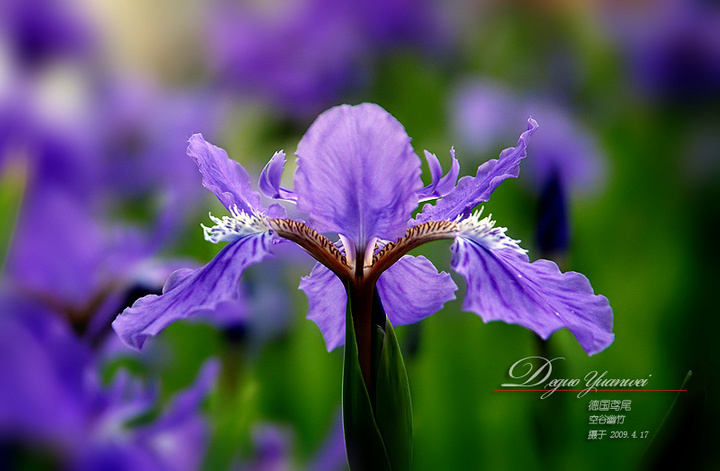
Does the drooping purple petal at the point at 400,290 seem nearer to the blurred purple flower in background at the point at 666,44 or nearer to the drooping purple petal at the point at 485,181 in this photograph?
the drooping purple petal at the point at 485,181

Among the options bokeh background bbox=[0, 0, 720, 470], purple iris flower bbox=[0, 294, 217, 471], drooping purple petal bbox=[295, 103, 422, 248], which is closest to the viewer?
drooping purple petal bbox=[295, 103, 422, 248]

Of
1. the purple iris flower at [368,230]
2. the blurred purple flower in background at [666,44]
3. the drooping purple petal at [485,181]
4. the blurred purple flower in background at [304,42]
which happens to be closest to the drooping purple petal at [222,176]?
the purple iris flower at [368,230]

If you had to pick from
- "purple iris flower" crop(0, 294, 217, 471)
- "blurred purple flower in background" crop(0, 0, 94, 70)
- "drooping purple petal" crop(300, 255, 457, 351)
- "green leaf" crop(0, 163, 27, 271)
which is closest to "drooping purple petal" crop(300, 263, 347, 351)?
"drooping purple petal" crop(300, 255, 457, 351)

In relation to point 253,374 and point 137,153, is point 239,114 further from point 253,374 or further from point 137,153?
point 253,374

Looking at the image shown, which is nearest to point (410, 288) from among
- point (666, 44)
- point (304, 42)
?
point (304, 42)

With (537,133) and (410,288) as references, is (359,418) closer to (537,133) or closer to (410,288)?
(410,288)

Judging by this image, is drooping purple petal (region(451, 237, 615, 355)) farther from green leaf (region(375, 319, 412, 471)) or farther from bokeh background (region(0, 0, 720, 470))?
bokeh background (region(0, 0, 720, 470))

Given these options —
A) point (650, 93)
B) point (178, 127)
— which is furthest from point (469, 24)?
point (178, 127)
